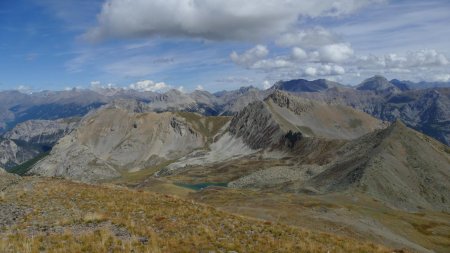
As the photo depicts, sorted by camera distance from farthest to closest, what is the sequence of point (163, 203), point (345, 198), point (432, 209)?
1. point (432, 209)
2. point (345, 198)
3. point (163, 203)

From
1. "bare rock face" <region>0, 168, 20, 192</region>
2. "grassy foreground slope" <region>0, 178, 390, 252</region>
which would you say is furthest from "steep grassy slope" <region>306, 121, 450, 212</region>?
"bare rock face" <region>0, 168, 20, 192</region>

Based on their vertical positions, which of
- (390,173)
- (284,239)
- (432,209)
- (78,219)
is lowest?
(432,209)

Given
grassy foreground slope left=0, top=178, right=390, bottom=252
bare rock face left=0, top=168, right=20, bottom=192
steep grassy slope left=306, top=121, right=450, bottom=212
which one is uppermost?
bare rock face left=0, top=168, right=20, bottom=192

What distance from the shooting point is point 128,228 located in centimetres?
2634

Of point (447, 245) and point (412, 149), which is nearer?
point (447, 245)

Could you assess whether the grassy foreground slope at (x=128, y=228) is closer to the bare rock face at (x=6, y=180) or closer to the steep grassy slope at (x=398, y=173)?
the bare rock face at (x=6, y=180)

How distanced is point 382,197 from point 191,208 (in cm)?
10766

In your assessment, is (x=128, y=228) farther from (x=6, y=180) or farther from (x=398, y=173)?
(x=398, y=173)

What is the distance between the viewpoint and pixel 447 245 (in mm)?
75438

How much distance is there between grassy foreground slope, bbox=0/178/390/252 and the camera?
22.5 m

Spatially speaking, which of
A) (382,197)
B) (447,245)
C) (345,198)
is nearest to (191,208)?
(447,245)

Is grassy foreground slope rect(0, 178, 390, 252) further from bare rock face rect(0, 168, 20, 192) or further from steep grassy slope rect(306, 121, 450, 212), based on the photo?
steep grassy slope rect(306, 121, 450, 212)

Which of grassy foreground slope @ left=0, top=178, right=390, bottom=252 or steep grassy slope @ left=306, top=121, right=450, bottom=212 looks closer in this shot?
grassy foreground slope @ left=0, top=178, right=390, bottom=252

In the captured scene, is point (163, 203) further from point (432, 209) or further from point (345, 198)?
point (432, 209)
